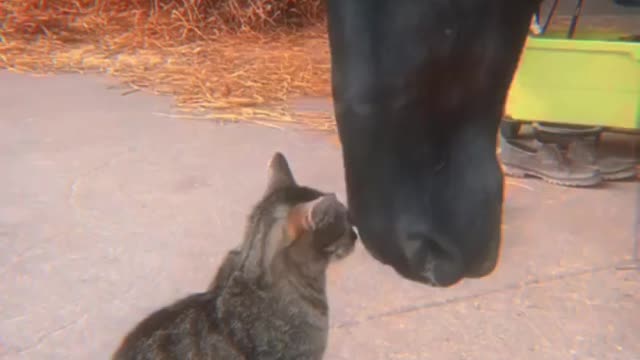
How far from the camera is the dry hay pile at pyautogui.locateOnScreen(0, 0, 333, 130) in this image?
3.28 meters

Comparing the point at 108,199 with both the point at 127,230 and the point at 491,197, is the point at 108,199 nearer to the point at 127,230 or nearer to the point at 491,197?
the point at 127,230

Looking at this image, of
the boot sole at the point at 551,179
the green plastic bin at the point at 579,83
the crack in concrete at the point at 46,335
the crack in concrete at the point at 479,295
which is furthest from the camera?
the boot sole at the point at 551,179

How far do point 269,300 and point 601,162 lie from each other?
4.59ft

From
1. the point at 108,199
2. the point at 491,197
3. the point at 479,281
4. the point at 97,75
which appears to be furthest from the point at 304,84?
the point at 491,197

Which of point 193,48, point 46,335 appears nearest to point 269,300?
point 46,335

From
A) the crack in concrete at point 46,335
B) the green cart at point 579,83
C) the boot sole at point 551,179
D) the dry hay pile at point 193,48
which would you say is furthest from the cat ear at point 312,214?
the dry hay pile at point 193,48

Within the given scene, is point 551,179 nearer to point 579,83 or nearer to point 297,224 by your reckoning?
point 579,83

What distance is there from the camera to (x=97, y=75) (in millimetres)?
3551

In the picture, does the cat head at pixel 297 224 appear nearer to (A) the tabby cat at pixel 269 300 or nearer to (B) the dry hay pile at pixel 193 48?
(A) the tabby cat at pixel 269 300

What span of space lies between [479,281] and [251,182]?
31.8 inches

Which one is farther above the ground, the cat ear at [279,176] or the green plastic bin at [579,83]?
the cat ear at [279,176]

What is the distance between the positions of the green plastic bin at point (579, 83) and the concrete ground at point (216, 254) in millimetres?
207

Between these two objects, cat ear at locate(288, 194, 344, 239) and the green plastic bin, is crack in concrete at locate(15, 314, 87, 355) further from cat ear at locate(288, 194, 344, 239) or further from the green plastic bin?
the green plastic bin

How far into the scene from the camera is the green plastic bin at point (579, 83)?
7.54 ft
